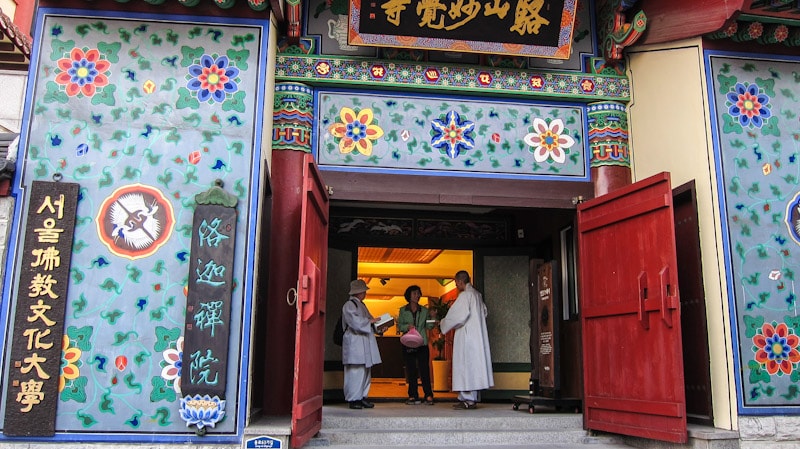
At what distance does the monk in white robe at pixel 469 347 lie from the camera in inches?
247

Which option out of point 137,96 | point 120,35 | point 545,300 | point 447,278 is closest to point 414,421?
point 545,300

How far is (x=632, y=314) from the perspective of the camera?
4574 millimetres

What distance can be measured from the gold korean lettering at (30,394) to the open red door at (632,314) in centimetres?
338

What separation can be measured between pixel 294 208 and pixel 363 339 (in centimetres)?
169


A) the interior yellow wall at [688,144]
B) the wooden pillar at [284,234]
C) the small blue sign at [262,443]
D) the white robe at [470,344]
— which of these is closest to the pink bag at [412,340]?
the white robe at [470,344]

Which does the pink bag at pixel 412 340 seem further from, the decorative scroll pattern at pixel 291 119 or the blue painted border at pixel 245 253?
the blue painted border at pixel 245 253

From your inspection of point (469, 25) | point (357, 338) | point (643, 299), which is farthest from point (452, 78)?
point (357, 338)

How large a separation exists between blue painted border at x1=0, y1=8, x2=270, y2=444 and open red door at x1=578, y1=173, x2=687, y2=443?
7.54ft

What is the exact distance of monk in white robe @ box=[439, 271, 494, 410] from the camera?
20.6ft

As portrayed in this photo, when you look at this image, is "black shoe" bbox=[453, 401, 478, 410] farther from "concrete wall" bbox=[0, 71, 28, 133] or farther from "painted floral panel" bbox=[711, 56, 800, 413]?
"concrete wall" bbox=[0, 71, 28, 133]

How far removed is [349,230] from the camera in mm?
7484

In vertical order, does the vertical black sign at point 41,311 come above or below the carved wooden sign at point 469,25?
below

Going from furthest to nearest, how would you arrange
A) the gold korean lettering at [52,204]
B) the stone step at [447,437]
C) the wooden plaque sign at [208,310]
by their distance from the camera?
1. the stone step at [447,437]
2. the gold korean lettering at [52,204]
3. the wooden plaque sign at [208,310]

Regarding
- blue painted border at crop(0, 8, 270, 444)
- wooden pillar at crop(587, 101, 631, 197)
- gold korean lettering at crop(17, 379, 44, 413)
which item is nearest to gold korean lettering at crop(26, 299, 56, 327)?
blue painted border at crop(0, 8, 270, 444)
